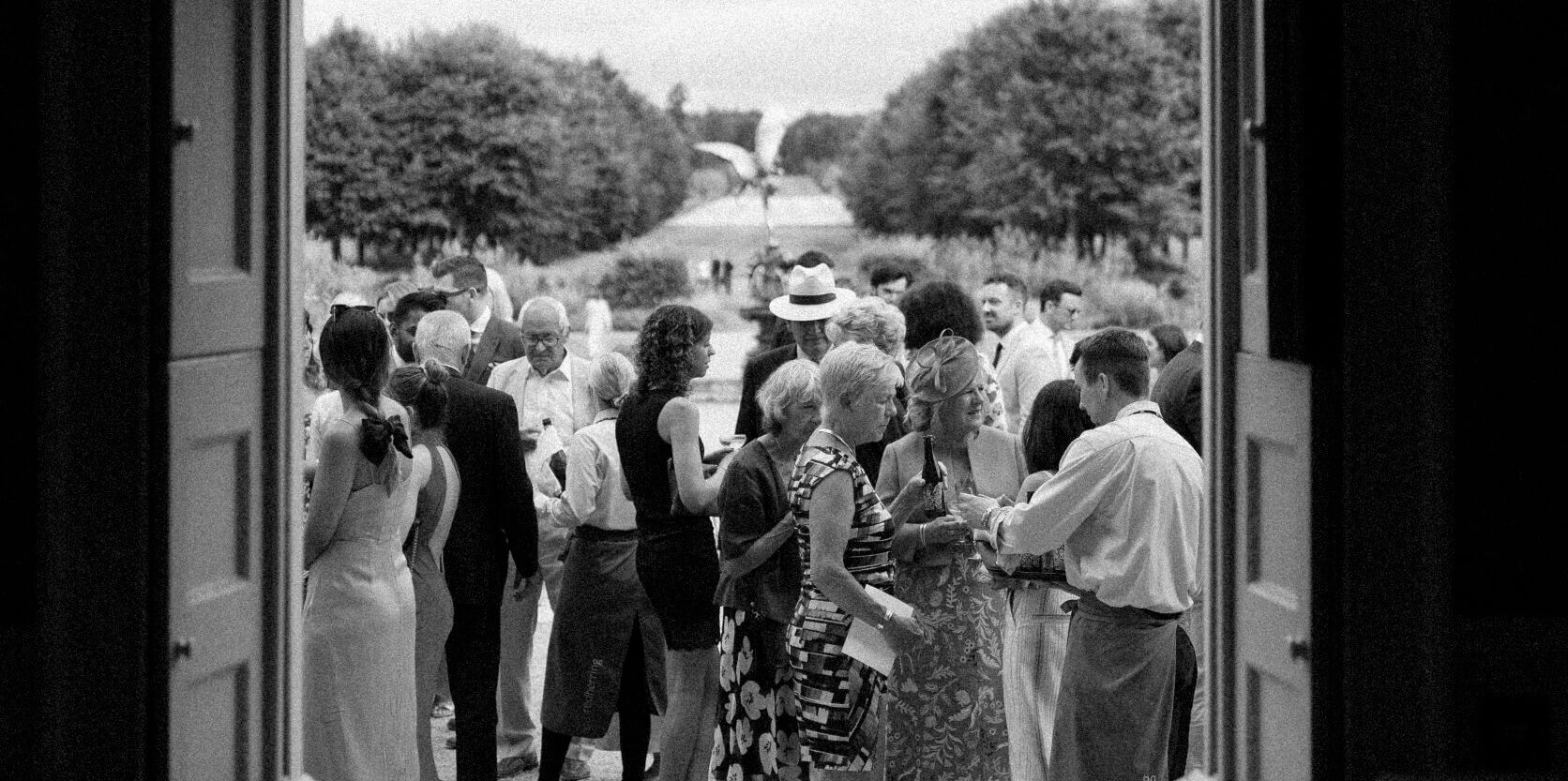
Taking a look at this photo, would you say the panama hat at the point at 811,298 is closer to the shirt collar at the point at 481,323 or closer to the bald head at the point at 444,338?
the bald head at the point at 444,338

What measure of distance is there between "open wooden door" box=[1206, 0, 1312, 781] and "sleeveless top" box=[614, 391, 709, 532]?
2.10m

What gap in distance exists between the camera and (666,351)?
589cm

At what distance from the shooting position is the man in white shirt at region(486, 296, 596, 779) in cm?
717

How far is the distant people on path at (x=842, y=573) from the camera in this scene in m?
4.95

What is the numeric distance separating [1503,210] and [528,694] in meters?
4.79

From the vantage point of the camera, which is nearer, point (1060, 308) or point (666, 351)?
point (666, 351)

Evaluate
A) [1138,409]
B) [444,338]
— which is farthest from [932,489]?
[444,338]

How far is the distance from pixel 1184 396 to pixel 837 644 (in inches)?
81.6

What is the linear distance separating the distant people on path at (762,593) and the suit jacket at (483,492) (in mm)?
1014

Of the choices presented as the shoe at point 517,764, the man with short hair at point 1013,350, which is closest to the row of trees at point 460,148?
the man with short hair at point 1013,350

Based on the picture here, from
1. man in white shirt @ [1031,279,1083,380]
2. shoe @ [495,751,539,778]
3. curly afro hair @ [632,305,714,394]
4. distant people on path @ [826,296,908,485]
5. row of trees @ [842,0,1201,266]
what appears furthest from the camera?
row of trees @ [842,0,1201,266]

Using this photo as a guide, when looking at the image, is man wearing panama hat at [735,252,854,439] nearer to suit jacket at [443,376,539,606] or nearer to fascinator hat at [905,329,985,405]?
suit jacket at [443,376,539,606]

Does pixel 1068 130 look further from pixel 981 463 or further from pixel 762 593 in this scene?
pixel 762 593

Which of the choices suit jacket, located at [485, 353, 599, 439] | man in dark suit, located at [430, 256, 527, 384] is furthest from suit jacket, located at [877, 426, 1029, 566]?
man in dark suit, located at [430, 256, 527, 384]
